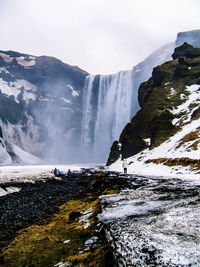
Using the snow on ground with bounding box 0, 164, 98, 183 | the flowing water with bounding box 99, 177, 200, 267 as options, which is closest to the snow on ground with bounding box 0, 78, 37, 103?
the snow on ground with bounding box 0, 164, 98, 183

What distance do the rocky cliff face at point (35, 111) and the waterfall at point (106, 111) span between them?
45.5 ft

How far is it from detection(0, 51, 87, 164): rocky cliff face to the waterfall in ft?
45.5

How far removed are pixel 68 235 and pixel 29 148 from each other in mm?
168918

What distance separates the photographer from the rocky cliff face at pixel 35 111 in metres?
164

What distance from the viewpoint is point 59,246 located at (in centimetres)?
664

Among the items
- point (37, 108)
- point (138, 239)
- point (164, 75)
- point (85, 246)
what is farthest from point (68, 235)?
point (37, 108)

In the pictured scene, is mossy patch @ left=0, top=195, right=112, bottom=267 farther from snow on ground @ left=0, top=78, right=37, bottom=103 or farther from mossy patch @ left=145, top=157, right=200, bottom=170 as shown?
snow on ground @ left=0, top=78, right=37, bottom=103

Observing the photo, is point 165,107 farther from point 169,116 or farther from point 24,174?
point 24,174

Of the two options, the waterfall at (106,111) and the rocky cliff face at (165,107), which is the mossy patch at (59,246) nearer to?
the rocky cliff face at (165,107)

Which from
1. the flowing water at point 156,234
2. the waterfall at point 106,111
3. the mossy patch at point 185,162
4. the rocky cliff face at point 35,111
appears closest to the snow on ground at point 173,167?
the mossy patch at point 185,162

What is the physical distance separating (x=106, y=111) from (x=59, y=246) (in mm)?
A: 163657

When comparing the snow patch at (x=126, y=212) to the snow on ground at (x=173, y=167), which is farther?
the snow on ground at (x=173, y=167)

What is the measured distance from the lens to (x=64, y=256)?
5.84 m

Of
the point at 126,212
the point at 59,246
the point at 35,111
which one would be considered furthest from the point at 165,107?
the point at 35,111
